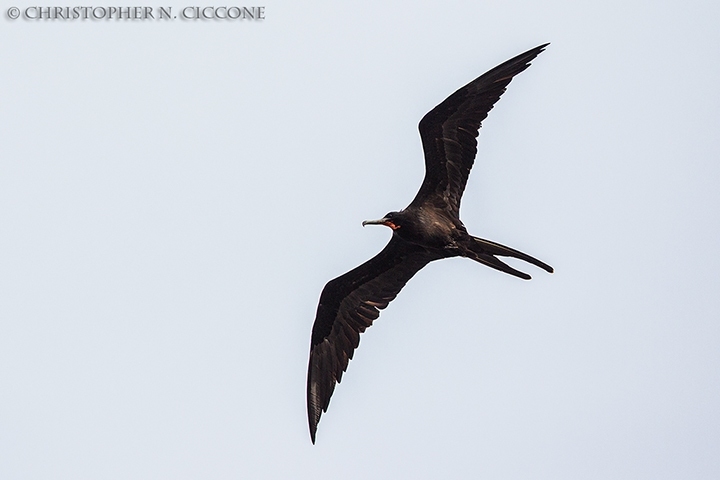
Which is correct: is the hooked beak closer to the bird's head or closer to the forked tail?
the bird's head

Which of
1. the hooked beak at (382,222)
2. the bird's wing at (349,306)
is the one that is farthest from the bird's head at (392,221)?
the bird's wing at (349,306)

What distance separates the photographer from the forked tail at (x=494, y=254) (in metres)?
19.8

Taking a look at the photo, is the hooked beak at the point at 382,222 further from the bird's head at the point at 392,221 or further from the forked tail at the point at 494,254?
the forked tail at the point at 494,254

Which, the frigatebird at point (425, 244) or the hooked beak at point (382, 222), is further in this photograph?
the hooked beak at point (382, 222)

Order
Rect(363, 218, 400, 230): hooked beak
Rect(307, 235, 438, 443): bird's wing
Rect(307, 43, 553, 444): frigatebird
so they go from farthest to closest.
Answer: Rect(307, 235, 438, 443): bird's wing
Rect(363, 218, 400, 230): hooked beak
Rect(307, 43, 553, 444): frigatebird

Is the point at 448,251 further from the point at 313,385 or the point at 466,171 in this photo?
the point at 313,385

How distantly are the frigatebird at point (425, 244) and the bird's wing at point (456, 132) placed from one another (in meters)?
0.01

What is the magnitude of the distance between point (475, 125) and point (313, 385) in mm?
4323

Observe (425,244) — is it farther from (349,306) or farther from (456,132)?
(349,306)

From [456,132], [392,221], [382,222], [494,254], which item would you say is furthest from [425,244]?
[456,132]

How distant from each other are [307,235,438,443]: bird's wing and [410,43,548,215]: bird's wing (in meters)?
1.09

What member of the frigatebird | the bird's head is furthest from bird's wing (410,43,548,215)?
the bird's head

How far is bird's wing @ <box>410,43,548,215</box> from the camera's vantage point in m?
19.7

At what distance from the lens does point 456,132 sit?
19938mm
